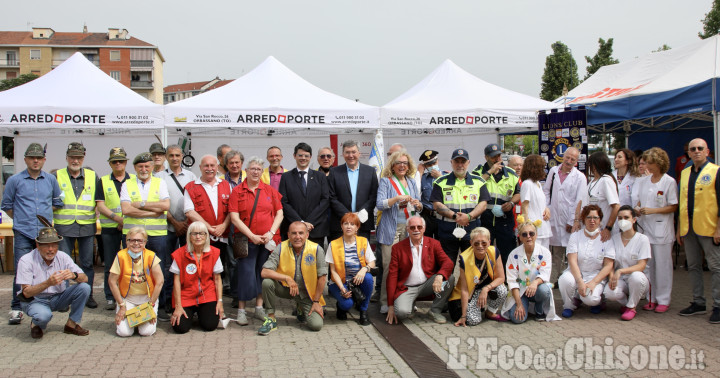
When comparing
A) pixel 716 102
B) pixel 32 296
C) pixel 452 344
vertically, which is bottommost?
pixel 452 344

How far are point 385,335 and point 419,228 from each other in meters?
1.10

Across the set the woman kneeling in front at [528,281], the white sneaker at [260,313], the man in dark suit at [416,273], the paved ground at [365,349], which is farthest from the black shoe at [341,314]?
the woman kneeling in front at [528,281]

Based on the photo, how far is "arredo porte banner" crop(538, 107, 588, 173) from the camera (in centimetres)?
833

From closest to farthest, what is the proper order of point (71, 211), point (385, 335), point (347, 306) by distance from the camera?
point (385, 335) < point (347, 306) < point (71, 211)

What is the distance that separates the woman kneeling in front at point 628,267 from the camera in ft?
16.9

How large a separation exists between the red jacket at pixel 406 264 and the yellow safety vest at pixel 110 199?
3071mm

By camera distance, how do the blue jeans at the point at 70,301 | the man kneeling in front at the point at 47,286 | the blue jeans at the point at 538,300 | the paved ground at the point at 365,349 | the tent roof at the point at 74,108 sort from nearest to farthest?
the paved ground at the point at 365,349 → the man kneeling in front at the point at 47,286 → the blue jeans at the point at 70,301 → the blue jeans at the point at 538,300 → the tent roof at the point at 74,108

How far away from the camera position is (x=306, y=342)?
4.58 m

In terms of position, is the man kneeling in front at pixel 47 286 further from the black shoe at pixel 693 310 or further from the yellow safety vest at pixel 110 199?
the black shoe at pixel 693 310

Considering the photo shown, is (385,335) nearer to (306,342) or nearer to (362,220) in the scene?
(306,342)

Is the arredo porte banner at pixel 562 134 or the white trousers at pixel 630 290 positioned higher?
the arredo porte banner at pixel 562 134

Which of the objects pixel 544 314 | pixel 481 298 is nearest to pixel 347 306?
pixel 481 298

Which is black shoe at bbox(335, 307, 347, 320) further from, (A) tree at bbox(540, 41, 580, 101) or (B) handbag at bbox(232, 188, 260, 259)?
(A) tree at bbox(540, 41, 580, 101)

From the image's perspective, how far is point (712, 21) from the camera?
20453 millimetres
